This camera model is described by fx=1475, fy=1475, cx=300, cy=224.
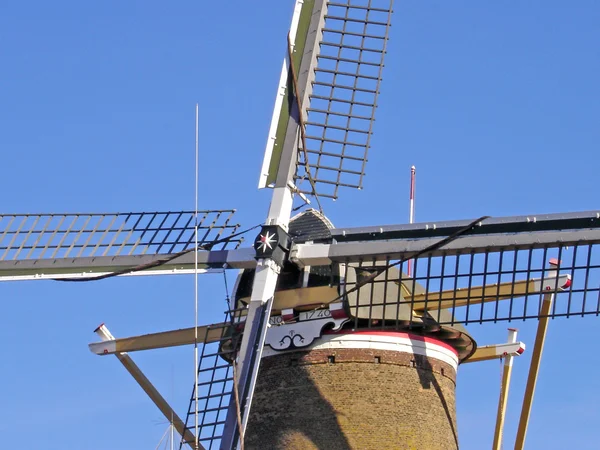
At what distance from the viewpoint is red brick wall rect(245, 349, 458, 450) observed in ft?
62.0

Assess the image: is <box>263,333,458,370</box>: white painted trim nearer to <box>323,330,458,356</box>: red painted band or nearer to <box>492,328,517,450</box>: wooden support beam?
<box>323,330,458,356</box>: red painted band

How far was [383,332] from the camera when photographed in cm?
1930

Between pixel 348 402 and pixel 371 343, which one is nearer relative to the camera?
pixel 348 402

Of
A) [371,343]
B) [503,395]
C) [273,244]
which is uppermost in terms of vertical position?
[503,395]

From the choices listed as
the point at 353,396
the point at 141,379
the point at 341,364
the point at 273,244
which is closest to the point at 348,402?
the point at 353,396

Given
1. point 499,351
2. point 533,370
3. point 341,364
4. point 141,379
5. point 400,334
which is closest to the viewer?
point 341,364

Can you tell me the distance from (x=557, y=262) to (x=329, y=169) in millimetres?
3407

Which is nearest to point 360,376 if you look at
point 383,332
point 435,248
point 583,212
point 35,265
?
point 383,332

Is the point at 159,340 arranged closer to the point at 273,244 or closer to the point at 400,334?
the point at 273,244

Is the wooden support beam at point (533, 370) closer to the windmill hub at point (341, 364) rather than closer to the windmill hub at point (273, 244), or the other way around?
the windmill hub at point (341, 364)

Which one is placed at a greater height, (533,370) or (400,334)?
(533,370)

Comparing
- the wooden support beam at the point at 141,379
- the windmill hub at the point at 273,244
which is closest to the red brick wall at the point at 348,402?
the windmill hub at the point at 273,244

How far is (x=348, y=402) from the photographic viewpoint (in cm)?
1900

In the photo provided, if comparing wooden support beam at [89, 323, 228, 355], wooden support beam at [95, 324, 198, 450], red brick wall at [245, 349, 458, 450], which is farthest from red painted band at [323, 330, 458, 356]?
wooden support beam at [95, 324, 198, 450]
